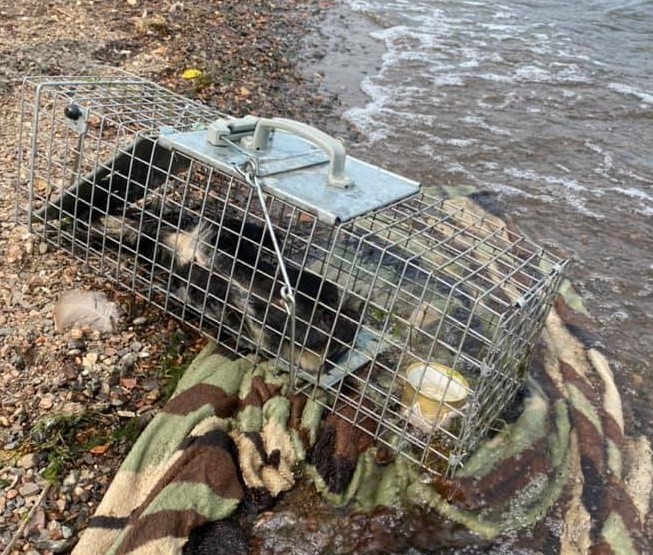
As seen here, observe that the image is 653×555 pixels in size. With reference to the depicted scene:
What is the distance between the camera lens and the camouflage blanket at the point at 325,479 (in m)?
2.81

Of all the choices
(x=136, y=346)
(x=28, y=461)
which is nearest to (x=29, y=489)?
(x=28, y=461)

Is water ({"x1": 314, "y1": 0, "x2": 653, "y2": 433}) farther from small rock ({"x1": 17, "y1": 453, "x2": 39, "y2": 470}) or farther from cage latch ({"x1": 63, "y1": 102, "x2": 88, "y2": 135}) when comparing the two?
cage latch ({"x1": 63, "y1": 102, "x2": 88, "y2": 135})

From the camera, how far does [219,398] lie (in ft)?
10.7

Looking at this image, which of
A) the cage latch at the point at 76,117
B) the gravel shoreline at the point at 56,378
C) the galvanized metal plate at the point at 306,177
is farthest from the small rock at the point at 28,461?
the cage latch at the point at 76,117

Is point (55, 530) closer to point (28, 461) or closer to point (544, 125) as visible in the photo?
point (28, 461)

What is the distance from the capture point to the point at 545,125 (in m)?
8.30

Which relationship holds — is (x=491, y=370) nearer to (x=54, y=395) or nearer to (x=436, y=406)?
(x=436, y=406)

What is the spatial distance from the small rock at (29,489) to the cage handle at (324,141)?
66.1 inches

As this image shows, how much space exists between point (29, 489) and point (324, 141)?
1.80 meters

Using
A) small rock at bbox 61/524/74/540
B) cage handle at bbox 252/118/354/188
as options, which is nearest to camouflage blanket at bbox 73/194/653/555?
small rock at bbox 61/524/74/540

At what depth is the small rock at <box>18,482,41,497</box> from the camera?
2801mm

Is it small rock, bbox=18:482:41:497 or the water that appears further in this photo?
the water

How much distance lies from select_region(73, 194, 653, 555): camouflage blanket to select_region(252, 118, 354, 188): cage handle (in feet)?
3.13

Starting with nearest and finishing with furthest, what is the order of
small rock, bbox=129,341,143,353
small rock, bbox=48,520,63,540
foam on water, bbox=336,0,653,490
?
1. small rock, bbox=48,520,63,540
2. small rock, bbox=129,341,143,353
3. foam on water, bbox=336,0,653,490
